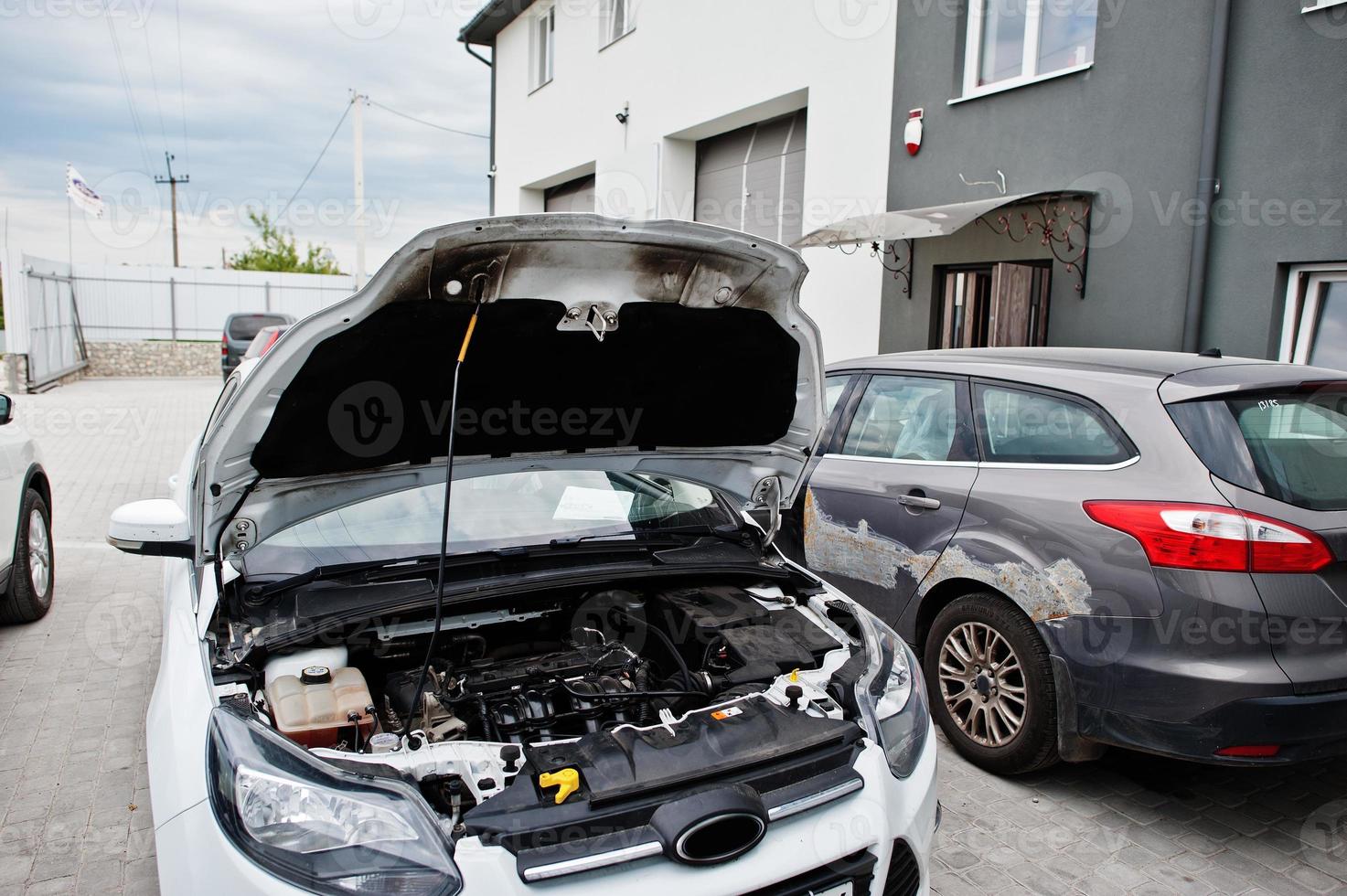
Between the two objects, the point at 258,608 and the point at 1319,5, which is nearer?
the point at 258,608

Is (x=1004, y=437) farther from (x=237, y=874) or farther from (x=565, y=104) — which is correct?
(x=565, y=104)

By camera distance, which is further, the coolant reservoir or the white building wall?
the white building wall

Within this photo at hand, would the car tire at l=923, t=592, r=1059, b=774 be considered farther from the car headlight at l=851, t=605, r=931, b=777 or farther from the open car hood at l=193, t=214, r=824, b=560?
the open car hood at l=193, t=214, r=824, b=560

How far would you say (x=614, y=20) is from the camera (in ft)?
49.4

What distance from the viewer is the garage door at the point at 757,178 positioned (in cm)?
1147

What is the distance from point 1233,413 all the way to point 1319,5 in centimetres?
447

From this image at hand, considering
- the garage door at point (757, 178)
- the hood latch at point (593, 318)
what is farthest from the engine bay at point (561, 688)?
the garage door at point (757, 178)

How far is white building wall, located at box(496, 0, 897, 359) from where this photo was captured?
32.5 ft

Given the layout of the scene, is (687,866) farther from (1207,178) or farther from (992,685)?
(1207,178)

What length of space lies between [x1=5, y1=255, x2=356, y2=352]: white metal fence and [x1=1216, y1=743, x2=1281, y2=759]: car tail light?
2794 cm

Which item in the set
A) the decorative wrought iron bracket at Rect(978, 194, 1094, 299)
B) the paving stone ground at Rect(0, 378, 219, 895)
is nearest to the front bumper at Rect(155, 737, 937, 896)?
the paving stone ground at Rect(0, 378, 219, 895)

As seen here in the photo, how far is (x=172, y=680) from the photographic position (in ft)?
7.48

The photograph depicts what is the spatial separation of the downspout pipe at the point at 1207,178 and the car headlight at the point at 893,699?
5.24 m

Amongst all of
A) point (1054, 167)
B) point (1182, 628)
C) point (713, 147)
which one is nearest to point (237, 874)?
point (1182, 628)
